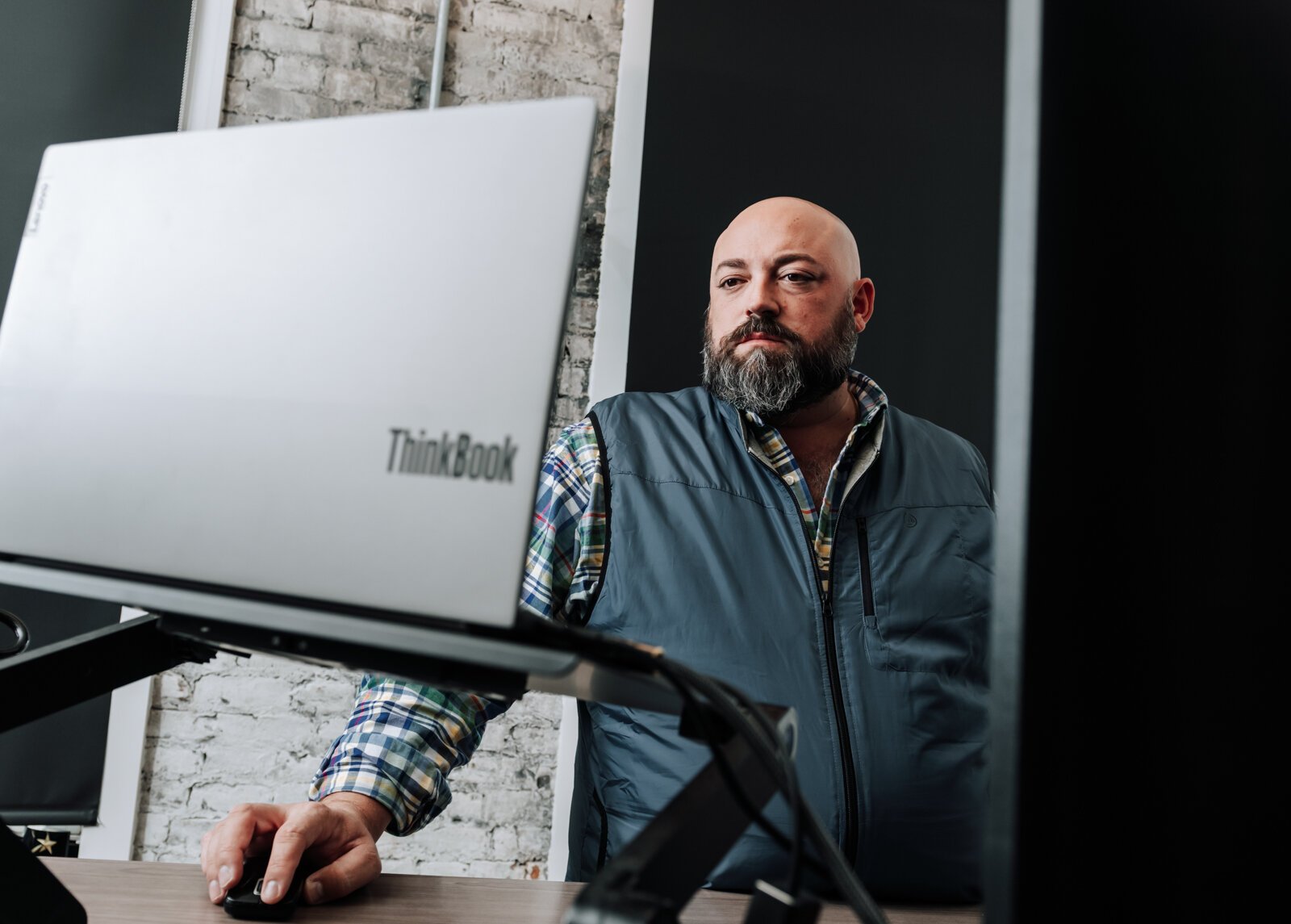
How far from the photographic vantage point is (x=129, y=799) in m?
1.83

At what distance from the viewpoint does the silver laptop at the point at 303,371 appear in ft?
1.45

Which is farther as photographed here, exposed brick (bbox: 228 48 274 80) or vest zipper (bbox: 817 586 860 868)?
exposed brick (bbox: 228 48 274 80)

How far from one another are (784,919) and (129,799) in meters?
1.84

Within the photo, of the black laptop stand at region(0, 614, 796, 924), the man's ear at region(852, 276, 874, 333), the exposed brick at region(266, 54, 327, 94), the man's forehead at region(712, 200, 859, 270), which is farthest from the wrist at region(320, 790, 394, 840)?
the exposed brick at region(266, 54, 327, 94)

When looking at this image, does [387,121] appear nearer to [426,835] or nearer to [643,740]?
[643,740]

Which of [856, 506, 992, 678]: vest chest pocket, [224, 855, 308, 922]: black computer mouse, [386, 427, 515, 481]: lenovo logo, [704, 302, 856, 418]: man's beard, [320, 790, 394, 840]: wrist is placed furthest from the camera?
[704, 302, 856, 418]: man's beard

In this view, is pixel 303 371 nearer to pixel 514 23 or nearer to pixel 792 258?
pixel 792 258

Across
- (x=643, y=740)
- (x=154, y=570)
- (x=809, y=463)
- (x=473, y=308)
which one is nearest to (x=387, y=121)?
(x=473, y=308)

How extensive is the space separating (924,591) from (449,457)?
1.03 meters

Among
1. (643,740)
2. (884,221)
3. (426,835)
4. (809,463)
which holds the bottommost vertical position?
(426,835)

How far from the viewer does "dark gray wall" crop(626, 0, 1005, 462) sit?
2.04 m

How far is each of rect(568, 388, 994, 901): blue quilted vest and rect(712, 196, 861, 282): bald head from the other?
391 mm

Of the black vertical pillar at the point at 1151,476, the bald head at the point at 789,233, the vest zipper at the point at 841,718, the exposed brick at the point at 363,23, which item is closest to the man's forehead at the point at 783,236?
the bald head at the point at 789,233

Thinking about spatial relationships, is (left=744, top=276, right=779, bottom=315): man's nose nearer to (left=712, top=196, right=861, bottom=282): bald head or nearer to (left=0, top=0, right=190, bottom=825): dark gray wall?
(left=712, top=196, right=861, bottom=282): bald head
